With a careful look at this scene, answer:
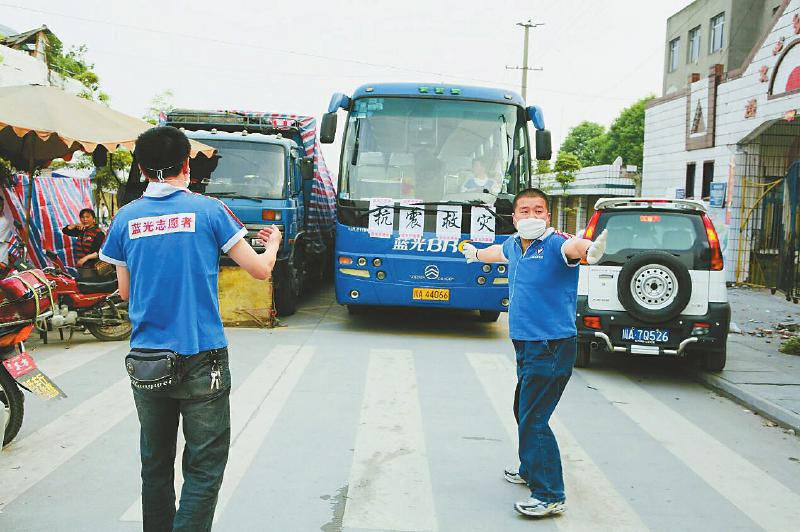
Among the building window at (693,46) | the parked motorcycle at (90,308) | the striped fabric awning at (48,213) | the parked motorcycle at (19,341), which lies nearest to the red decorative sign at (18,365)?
the parked motorcycle at (19,341)

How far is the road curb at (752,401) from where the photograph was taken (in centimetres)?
683

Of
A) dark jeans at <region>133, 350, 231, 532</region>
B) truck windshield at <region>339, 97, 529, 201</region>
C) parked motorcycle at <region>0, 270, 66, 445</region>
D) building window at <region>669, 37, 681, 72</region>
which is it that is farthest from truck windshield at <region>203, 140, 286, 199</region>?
building window at <region>669, 37, 681, 72</region>

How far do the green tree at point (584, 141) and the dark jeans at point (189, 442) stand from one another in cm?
8896

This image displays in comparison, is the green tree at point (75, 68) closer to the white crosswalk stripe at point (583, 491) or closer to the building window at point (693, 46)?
the white crosswalk stripe at point (583, 491)

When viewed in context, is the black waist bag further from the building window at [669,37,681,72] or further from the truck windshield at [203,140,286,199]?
the building window at [669,37,681,72]

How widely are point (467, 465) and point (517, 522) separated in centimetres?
98

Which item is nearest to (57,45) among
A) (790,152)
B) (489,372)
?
(790,152)

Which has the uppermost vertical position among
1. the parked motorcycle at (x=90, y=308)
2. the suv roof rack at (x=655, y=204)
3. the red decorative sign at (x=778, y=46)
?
the red decorative sign at (x=778, y=46)

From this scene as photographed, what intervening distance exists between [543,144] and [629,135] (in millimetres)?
68226

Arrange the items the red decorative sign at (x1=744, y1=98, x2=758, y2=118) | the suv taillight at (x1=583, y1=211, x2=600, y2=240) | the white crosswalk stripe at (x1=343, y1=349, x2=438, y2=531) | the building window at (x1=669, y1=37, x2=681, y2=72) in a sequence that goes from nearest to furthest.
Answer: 1. the white crosswalk stripe at (x1=343, y1=349, x2=438, y2=531)
2. the suv taillight at (x1=583, y1=211, x2=600, y2=240)
3. the red decorative sign at (x1=744, y1=98, x2=758, y2=118)
4. the building window at (x1=669, y1=37, x2=681, y2=72)

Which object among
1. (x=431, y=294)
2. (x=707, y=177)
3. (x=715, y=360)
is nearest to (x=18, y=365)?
(x=431, y=294)

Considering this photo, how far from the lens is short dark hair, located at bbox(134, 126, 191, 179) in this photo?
3.17 m

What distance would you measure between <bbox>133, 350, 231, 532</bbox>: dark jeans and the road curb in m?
5.44

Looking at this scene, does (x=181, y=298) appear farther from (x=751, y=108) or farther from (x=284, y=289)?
(x=751, y=108)
